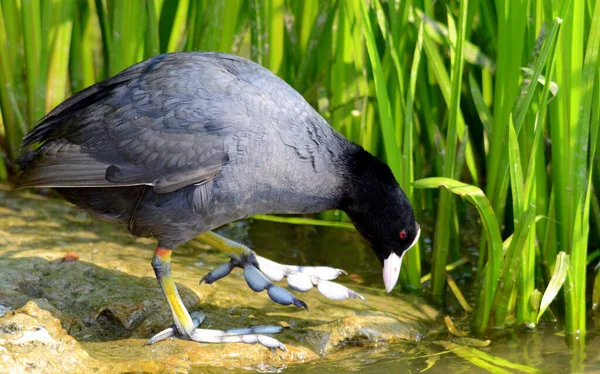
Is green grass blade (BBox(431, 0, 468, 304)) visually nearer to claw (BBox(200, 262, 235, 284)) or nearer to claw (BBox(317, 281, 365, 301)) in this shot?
claw (BBox(317, 281, 365, 301))

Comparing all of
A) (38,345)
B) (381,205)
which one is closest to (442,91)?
(381,205)

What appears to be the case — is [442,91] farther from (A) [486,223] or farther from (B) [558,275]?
(B) [558,275]

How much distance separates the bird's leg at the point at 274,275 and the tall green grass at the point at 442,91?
1.18ft

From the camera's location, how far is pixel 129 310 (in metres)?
3.42

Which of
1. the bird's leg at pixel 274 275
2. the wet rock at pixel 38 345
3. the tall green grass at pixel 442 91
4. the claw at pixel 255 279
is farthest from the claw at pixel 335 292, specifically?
the wet rock at pixel 38 345

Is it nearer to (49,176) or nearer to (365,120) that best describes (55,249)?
(49,176)

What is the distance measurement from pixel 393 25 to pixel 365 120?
0.53 metres

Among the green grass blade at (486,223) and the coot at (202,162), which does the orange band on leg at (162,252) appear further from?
the green grass blade at (486,223)

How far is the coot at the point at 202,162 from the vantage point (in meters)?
3.22

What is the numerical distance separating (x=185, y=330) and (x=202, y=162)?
2.13ft

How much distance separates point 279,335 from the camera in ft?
11.3

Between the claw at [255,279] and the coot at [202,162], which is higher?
the coot at [202,162]

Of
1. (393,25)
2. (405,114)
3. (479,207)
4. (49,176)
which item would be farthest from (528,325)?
(49,176)

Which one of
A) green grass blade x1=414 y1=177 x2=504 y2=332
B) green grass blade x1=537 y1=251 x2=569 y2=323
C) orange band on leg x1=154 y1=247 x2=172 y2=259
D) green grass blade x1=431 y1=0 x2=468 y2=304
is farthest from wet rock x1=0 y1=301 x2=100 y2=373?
green grass blade x1=537 y1=251 x2=569 y2=323
